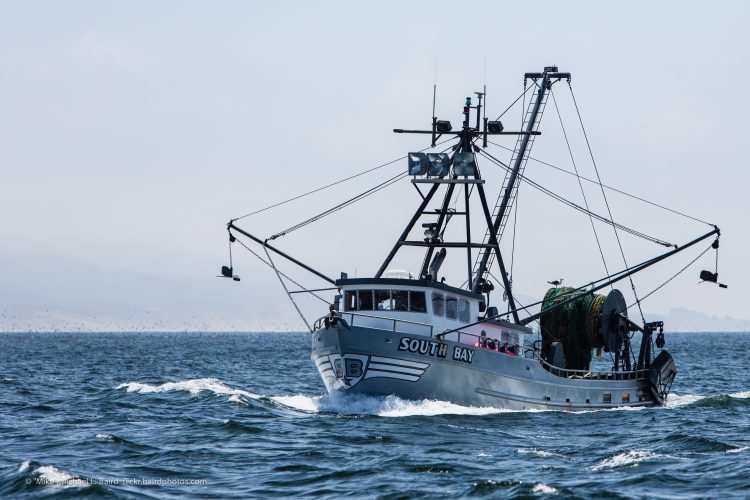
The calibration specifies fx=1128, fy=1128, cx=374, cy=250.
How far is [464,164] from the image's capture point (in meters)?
44.9

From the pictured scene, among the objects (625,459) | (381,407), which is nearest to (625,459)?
(625,459)

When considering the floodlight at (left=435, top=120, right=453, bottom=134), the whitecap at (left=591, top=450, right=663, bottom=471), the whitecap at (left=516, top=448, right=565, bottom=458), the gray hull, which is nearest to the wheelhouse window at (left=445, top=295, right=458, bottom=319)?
the gray hull

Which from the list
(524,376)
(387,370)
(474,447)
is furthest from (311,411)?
(474,447)

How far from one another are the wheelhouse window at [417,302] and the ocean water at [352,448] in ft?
11.7

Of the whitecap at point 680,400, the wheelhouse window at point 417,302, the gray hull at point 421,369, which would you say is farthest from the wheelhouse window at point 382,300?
the whitecap at point 680,400

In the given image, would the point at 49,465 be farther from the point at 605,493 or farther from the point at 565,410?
the point at 565,410

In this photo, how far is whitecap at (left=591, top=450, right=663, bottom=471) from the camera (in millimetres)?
28256

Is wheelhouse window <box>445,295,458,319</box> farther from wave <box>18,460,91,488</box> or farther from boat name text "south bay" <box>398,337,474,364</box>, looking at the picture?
wave <box>18,460,91,488</box>

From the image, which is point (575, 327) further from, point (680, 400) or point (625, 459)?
point (625, 459)

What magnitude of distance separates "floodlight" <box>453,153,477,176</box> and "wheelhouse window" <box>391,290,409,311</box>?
634cm

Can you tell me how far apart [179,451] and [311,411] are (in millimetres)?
11379

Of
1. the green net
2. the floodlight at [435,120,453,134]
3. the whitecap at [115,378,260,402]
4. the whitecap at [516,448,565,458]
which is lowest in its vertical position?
the whitecap at [516,448,565,458]

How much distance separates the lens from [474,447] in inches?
1239

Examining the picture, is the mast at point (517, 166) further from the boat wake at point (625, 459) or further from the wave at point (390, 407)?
the boat wake at point (625, 459)
